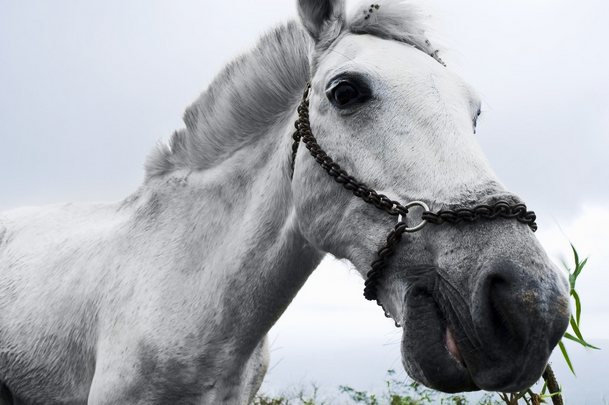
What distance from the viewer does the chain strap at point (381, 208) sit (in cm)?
171

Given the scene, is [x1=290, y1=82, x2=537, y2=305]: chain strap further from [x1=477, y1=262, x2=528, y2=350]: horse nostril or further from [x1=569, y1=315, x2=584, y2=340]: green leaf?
[x1=569, y1=315, x2=584, y2=340]: green leaf

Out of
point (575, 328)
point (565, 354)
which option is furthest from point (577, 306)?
point (565, 354)

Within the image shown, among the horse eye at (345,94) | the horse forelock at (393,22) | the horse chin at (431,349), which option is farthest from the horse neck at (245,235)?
the horse chin at (431,349)

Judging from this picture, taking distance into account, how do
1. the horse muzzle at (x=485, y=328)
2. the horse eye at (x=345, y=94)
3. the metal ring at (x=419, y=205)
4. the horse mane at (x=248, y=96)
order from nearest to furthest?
the horse muzzle at (x=485, y=328)
the metal ring at (x=419, y=205)
the horse eye at (x=345, y=94)
the horse mane at (x=248, y=96)

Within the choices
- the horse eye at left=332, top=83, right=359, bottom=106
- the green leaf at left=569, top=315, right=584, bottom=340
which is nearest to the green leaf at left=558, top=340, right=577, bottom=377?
the green leaf at left=569, top=315, right=584, bottom=340

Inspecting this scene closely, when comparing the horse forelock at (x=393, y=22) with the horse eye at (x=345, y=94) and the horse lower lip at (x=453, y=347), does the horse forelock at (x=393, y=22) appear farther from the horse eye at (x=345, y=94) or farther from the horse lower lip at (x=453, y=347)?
the horse lower lip at (x=453, y=347)

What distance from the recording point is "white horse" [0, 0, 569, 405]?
1693mm

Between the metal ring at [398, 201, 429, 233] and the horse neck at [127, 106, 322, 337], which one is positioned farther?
the horse neck at [127, 106, 322, 337]

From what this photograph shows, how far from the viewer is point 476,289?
1.63 metres

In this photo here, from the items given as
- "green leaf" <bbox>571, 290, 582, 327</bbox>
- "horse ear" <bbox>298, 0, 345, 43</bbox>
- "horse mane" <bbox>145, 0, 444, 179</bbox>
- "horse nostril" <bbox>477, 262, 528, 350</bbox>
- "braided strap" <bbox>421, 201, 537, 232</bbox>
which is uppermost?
"horse ear" <bbox>298, 0, 345, 43</bbox>

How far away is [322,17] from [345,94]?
67 centimetres

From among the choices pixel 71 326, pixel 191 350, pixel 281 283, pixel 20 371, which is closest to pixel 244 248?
pixel 281 283

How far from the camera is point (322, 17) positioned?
262 centimetres

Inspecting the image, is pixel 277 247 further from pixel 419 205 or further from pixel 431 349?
pixel 431 349
